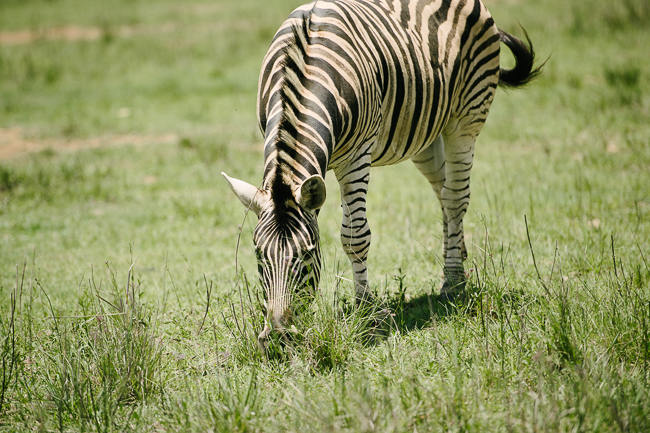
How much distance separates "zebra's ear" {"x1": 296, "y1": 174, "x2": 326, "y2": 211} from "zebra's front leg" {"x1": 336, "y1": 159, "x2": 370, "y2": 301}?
28.6 inches

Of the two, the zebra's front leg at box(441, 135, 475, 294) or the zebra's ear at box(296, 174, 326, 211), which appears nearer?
the zebra's ear at box(296, 174, 326, 211)

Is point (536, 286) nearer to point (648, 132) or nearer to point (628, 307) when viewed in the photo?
point (628, 307)

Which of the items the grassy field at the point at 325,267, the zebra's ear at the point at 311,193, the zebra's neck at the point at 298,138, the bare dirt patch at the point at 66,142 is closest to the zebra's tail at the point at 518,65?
the grassy field at the point at 325,267

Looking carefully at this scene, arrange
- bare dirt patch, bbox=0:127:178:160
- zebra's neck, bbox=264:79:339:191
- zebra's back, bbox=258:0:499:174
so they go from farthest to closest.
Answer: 1. bare dirt patch, bbox=0:127:178:160
2. zebra's back, bbox=258:0:499:174
3. zebra's neck, bbox=264:79:339:191

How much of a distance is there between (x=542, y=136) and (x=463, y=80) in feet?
16.0

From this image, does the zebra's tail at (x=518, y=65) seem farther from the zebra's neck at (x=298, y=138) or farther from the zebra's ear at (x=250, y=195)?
the zebra's ear at (x=250, y=195)

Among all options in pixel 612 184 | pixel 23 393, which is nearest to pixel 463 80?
pixel 612 184

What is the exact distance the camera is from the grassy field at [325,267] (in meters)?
3.33

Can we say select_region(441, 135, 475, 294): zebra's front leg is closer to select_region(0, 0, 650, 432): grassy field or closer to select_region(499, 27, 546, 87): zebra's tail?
select_region(0, 0, 650, 432): grassy field

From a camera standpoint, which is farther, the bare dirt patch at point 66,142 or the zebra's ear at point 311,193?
the bare dirt patch at point 66,142

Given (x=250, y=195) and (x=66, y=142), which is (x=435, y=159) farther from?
(x=66, y=142)

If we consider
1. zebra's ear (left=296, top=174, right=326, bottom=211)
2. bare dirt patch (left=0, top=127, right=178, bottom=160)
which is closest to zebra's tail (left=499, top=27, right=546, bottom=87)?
zebra's ear (left=296, top=174, right=326, bottom=211)

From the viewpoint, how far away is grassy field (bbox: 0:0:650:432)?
333cm

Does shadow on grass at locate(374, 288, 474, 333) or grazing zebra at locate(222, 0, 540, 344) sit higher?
grazing zebra at locate(222, 0, 540, 344)
